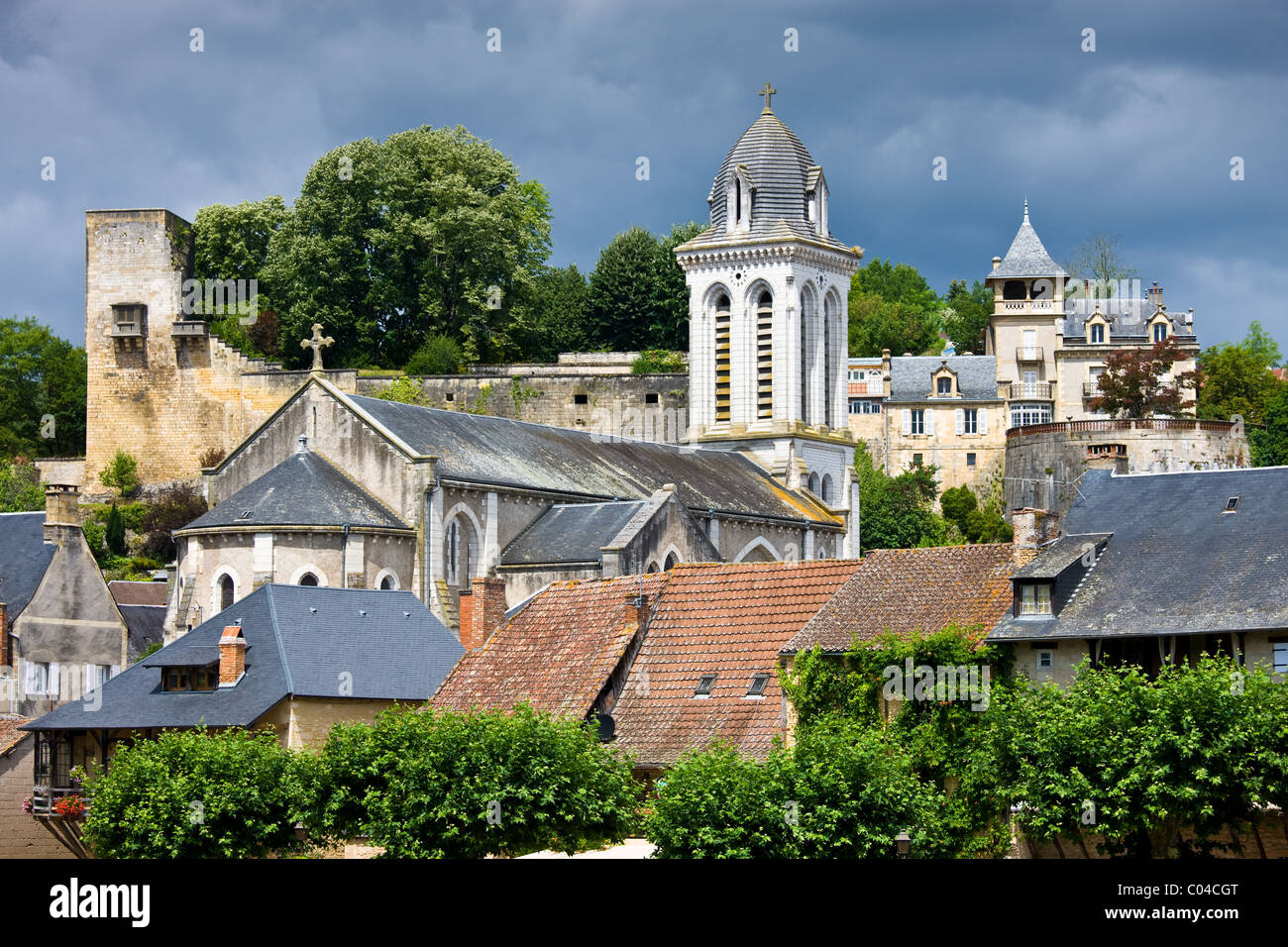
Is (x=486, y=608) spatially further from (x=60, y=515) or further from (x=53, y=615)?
(x=60, y=515)

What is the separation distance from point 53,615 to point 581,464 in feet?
48.6

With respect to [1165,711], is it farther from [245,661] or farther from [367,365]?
[367,365]

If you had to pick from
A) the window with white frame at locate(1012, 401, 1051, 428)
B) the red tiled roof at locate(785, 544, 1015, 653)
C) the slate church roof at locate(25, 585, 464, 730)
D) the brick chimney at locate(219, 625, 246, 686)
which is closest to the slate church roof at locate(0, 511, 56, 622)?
the slate church roof at locate(25, 585, 464, 730)

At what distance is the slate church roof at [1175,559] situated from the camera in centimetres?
3136

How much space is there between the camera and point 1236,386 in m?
90.9

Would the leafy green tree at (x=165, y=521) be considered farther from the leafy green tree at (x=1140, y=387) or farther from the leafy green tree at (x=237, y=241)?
the leafy green tree at (x=1140, y=387)

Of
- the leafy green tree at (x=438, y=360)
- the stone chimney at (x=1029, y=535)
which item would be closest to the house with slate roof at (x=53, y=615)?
the stone chimney at (x=1029, y=535)

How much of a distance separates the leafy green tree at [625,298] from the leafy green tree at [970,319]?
19.5m

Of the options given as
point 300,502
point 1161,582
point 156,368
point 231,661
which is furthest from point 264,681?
point 156,368

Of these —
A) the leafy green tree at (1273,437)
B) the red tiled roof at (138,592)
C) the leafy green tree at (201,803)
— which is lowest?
the leafy green tree at (201,803)

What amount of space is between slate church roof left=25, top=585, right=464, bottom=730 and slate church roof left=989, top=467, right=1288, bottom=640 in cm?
1254

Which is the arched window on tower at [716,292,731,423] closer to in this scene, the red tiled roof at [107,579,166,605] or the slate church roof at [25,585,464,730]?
the red tiled roof at [107,579,166,605]

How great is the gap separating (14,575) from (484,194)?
3838cm
